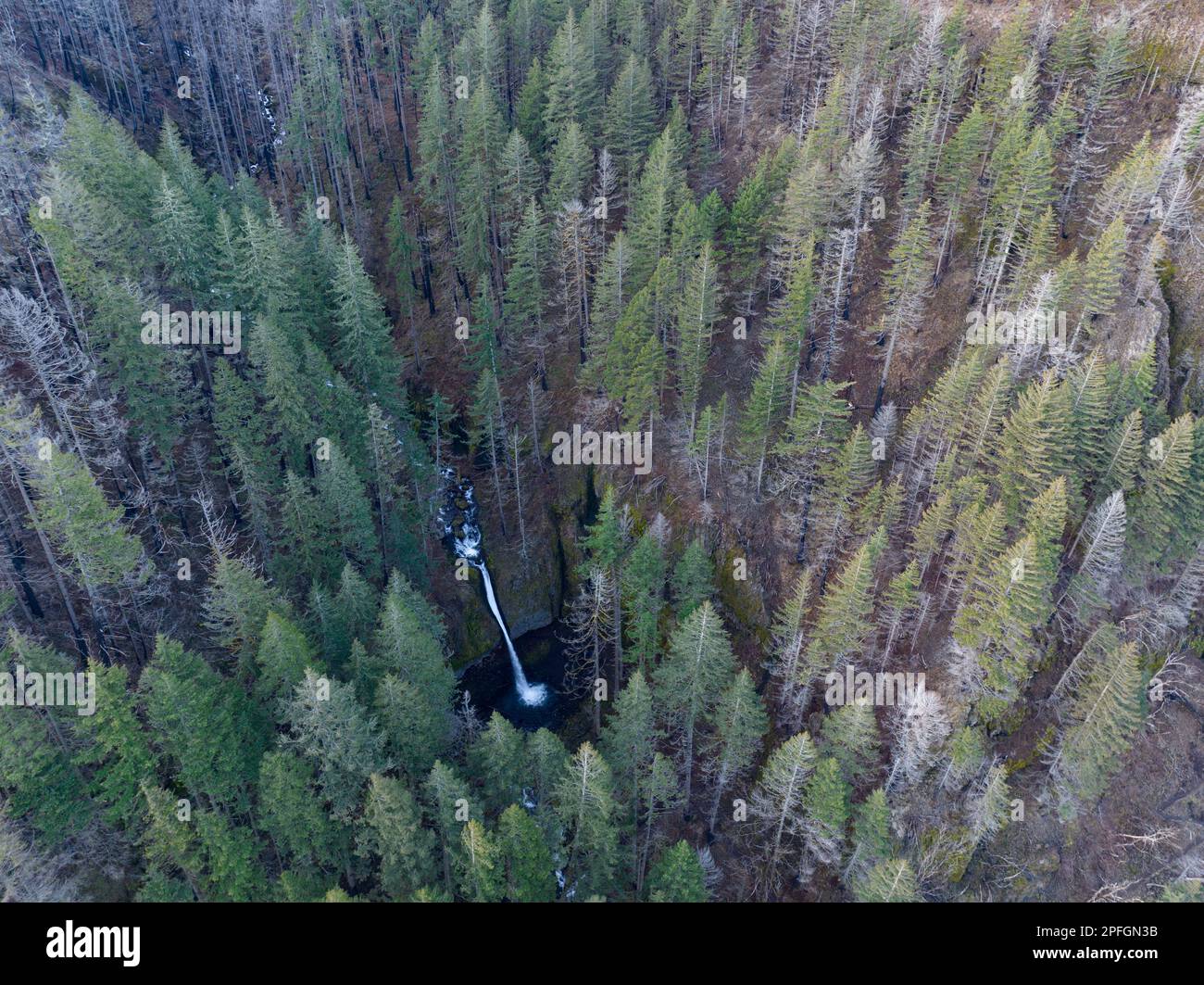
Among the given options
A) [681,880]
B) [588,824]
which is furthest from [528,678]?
[681,880]

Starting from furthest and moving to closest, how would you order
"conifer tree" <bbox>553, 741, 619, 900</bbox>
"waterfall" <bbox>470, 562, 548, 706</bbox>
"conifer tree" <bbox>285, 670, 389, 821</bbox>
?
"waterfall" <bbox>470, 562, 548, 706</bbox> < "conifer tree" <bbox>553, 741, 619, 900</bbox> < "conifer tree" <bbox>285, 670, 389, 821</bbox>

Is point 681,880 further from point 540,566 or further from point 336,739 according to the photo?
point 540,566

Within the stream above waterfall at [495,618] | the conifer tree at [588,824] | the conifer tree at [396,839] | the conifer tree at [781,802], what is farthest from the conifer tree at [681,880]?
the stream above waterfall at [495,618]

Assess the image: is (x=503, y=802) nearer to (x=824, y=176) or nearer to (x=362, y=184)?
(x=824, y=176)

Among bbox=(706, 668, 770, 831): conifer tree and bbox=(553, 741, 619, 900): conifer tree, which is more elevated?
bbox=(706, 668, 770, 831): conifer tree

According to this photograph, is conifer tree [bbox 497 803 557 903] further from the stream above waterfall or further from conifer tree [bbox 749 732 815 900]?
the stream above waterfall

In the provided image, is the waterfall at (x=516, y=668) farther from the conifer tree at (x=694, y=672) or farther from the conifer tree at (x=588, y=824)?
the conifer tree at (x=588, y=824)

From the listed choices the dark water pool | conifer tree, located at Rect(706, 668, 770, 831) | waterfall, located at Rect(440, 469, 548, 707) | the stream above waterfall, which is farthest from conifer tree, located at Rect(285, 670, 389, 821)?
waterfall, located at Rect(440, 469, 548, 707)

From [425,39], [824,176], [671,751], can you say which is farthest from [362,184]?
[671,751]

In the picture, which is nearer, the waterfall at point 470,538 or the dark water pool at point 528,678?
the dark water pool at point 528,678
